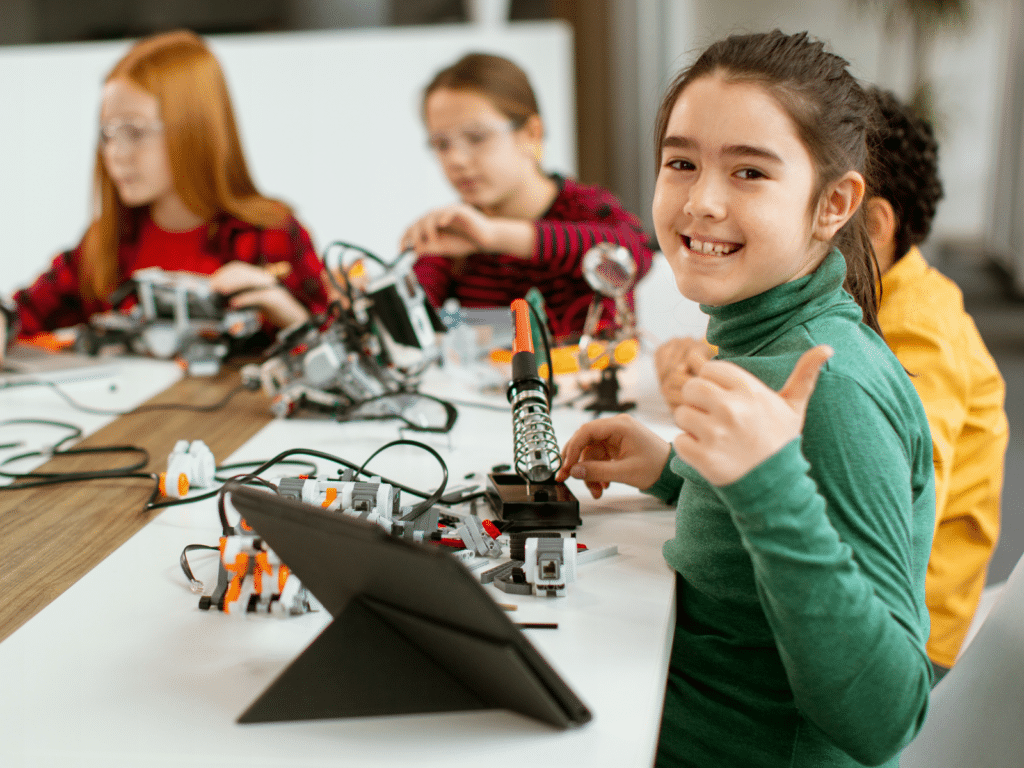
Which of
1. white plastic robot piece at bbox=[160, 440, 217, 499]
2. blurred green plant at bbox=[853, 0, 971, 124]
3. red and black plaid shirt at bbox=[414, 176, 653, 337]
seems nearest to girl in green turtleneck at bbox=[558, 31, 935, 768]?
white plastic robot piece at bbox=[160, 440, 217, 499]

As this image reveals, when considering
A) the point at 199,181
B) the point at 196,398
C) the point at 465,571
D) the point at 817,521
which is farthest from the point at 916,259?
the point at 199,181

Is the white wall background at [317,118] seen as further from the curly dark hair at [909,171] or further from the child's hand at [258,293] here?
the curly dark hair at [909,171]

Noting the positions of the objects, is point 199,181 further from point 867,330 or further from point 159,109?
point 867,330

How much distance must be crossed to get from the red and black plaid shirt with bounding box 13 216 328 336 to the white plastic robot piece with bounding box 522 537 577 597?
1255 millimetres

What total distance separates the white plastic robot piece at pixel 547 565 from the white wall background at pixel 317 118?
9.42ft

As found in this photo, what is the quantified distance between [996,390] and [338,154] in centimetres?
282

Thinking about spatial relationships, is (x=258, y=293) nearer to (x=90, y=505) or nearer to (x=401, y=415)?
(x=401, y=415)

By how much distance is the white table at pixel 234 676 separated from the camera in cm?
52

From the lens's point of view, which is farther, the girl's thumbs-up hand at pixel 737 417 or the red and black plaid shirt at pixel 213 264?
the red and black plaid shirt at pixel 213 264

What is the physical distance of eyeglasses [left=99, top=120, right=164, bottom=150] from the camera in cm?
179

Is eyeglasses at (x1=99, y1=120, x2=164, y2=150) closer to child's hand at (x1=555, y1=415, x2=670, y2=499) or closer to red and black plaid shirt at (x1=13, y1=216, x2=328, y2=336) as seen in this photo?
red and black plaid shirt at (x1=13, y1=216, x2=328, y2=336)

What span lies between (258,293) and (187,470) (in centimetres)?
77

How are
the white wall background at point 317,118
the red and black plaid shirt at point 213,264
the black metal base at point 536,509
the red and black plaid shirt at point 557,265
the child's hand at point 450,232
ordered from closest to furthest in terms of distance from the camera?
the black metal base at point 536,509, the child's hand at point 450,232, the red and black plaid shirt at point 557,265, the red and black plaid shirt at point 213,264, the white wall background at point 317,118

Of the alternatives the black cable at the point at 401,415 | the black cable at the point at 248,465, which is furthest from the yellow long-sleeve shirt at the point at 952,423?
the black cable at the point at 248,465
